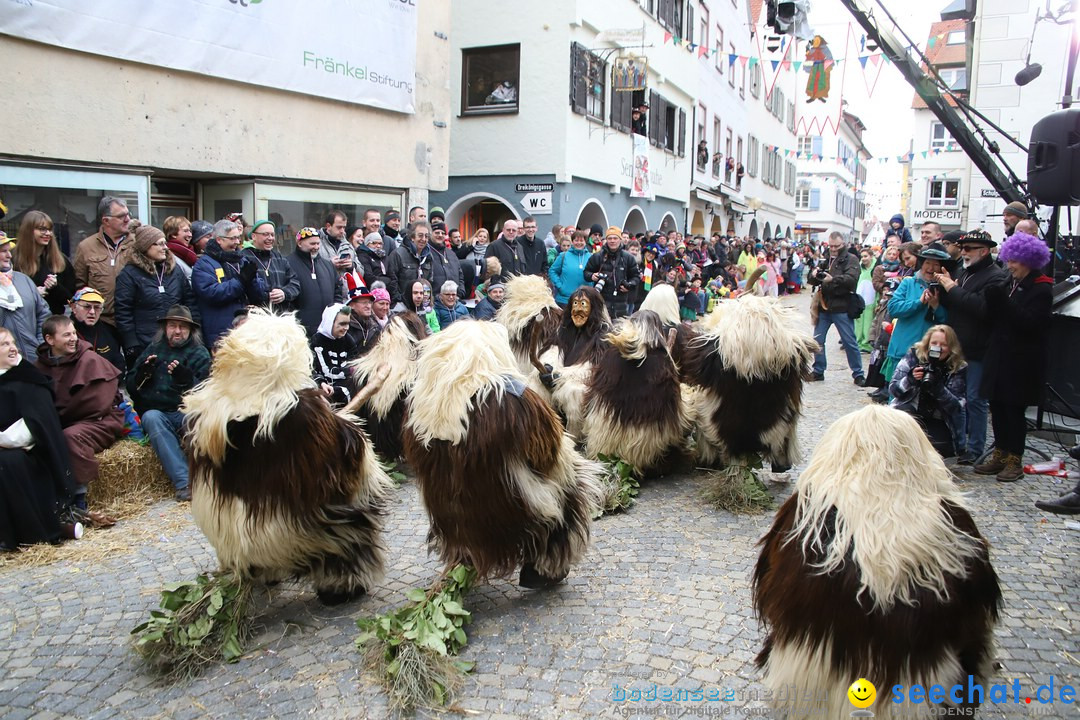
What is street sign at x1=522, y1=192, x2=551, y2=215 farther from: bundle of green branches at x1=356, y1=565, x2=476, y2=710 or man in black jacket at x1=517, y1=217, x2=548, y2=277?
bundle of green branches at x1=356, y1=565, x2=476, y2=710

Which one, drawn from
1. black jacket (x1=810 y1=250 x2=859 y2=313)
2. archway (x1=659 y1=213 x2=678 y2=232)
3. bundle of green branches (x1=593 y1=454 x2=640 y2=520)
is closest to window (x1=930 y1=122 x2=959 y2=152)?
archway (x1=659 y1=213 x2=678 y2=232)

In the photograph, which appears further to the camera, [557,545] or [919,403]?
[919,403]

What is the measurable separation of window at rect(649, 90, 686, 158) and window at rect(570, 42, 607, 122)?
13.0ft


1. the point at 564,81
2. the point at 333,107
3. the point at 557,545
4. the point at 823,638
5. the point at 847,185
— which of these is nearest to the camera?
the point at 823,638

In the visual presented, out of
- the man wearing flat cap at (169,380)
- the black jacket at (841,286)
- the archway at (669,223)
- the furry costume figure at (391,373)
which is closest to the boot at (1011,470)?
the black jacket at (841,286)

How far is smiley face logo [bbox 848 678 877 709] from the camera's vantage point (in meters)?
2.71

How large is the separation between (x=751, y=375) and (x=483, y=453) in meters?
2.79

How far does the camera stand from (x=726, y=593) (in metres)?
4.58

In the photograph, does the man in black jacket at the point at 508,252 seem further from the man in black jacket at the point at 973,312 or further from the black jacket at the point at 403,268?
the man in black jacket at the point at 973,312

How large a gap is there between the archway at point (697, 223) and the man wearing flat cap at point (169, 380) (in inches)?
971

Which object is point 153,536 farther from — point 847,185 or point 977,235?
point 847,185

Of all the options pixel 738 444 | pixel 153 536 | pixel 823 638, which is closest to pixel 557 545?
pixel 823 638

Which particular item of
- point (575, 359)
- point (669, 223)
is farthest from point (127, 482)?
point (669, 223)

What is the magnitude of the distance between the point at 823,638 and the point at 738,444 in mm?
3473
